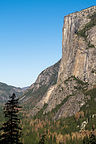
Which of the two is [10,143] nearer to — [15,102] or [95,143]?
[15,102]

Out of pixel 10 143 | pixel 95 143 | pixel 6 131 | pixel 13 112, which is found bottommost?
pixel 95 143

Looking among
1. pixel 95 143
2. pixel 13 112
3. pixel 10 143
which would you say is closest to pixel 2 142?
pixel 10 143

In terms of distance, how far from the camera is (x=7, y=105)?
A: 28406 millimetres

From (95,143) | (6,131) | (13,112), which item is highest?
(13,112)

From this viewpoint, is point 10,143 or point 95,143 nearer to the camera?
point 10,143

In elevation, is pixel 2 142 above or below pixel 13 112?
below

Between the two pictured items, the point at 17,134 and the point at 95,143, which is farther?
the point at 95,143

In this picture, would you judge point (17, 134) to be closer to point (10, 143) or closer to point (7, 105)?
point (10, 143)

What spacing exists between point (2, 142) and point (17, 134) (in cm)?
235

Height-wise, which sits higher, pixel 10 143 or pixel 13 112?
pixel 13 112

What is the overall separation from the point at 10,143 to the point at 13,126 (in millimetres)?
2439

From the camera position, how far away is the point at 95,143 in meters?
56.7

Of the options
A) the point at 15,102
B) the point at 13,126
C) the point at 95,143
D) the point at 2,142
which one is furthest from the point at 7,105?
the point at 95,143

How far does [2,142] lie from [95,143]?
→ 124ft
